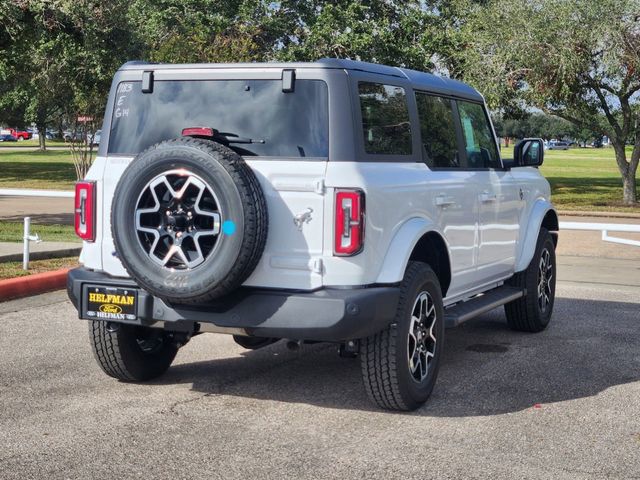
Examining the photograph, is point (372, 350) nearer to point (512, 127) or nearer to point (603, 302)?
point (603, 302)

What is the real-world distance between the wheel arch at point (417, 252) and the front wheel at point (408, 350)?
0.56ft

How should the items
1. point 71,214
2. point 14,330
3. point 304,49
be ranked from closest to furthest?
1. point 14,330
2. point 71,214
3. point 304,49

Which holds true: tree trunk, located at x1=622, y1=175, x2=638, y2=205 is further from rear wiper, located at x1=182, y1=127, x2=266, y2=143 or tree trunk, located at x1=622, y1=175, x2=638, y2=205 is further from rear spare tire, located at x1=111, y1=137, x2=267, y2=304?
rear spare tire, located at x1=111, y1=137, x2=267, y2=304

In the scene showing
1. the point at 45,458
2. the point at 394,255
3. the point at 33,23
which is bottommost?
the point at 45,458

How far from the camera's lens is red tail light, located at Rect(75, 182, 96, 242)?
6.23m

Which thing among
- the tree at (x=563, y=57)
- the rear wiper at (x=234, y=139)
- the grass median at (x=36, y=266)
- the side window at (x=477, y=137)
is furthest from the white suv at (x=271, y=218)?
the tree at (x=563, y=57)

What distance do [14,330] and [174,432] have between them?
3.55 meters

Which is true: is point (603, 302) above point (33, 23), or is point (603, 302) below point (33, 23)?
below

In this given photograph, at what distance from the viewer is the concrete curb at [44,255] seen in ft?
40.1

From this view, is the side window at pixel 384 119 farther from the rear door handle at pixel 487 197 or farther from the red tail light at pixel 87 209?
the red tail light at pixel 87 209

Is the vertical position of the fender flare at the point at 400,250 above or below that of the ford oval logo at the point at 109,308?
above

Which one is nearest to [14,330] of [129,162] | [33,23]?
[129,162]

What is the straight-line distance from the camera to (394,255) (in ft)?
19.4

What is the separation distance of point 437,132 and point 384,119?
36.7 inches
